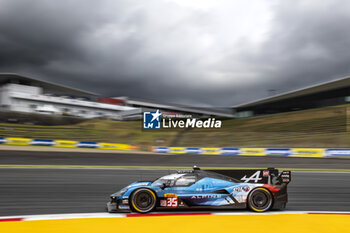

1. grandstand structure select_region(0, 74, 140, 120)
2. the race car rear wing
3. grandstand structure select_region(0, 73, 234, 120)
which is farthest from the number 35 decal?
grandstand structure select_region(0, 74, 140, 120)

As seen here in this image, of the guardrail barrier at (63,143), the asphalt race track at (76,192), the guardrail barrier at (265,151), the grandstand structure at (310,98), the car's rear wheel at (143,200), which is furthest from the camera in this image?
the grandstand structure at (310,98)

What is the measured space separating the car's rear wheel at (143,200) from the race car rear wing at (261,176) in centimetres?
149

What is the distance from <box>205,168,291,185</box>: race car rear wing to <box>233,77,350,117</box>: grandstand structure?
23377 mm

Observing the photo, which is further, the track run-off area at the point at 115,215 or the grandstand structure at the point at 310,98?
the grandstand structure at the point at 310,98

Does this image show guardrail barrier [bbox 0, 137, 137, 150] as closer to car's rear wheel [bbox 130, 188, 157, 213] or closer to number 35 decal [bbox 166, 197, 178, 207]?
car's rear wheel [bbox 130, 188, 157, 213]

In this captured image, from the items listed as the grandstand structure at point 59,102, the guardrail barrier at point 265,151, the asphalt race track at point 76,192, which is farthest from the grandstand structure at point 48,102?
the asphalt race track at point 76,192

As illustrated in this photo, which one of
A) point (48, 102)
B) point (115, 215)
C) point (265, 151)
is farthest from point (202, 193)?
point (48, 102)

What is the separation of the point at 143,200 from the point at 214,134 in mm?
20296

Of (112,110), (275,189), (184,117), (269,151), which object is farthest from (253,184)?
(112,110)

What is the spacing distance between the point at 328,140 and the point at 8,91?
4080 centimetres

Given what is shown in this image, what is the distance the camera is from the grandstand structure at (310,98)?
33.3 m

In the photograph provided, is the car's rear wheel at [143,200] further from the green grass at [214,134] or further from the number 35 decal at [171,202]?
the green grass at [214,134]

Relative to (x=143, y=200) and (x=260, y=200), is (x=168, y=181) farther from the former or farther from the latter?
(x=260, y=200)

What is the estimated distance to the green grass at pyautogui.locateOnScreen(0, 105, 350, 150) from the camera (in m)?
23.7
